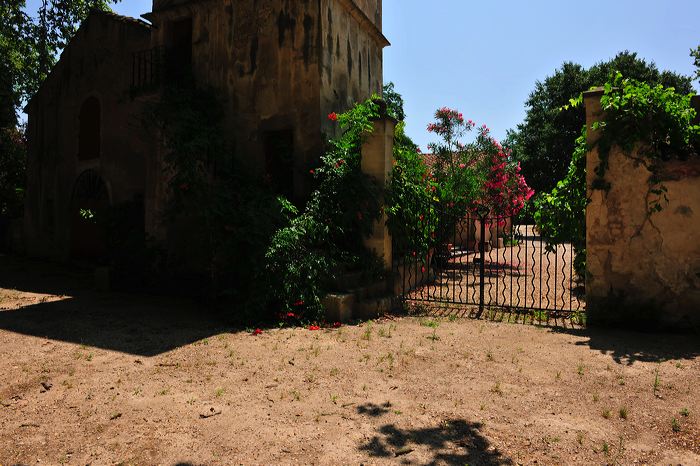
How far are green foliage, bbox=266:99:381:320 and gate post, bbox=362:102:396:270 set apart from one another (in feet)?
0.37

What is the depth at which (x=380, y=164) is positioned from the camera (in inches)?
288

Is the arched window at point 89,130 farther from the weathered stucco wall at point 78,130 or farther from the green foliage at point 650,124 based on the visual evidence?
the green foliage at point 650,124

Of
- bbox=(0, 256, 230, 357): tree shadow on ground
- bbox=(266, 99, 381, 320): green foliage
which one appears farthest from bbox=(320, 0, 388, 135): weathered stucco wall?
bbox=(0, 256, 230, 357): tree shadow on ground

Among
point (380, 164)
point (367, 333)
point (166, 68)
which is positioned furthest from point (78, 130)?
point (367, 333)

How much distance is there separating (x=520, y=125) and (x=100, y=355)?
102 ft

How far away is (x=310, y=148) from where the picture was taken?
8.55 meters

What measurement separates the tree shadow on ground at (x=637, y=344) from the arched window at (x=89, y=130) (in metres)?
12.3

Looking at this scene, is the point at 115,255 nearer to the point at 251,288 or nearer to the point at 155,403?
the point at 251,288

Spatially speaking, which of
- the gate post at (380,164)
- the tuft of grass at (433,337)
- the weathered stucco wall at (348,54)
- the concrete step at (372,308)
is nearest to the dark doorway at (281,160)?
the weathered stucco wall at (348,54)

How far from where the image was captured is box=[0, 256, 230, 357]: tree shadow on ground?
17.2 feet

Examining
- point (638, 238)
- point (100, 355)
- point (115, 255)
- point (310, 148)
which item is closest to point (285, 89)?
point (310, 148)

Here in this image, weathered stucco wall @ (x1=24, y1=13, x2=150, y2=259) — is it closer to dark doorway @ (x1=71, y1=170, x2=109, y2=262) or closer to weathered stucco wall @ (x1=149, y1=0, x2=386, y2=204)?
dark doorway @ (x1=71, y1=170, x2=109, y2=262)

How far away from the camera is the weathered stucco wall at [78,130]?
455 inches

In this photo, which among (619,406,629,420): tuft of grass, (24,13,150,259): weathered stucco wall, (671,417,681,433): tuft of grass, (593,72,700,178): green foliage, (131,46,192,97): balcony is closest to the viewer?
(671,417,681,433): tuft of grass
